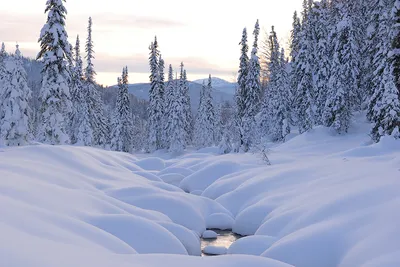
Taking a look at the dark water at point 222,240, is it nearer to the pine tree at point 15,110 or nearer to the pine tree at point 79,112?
the pine tree at point 15,110

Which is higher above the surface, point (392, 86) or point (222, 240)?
point (392, 86)

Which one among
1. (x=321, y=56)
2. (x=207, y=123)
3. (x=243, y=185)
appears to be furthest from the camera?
(x=207, y=123)

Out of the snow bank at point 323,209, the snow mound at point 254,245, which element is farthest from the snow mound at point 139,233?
the snow bank at point 323,209

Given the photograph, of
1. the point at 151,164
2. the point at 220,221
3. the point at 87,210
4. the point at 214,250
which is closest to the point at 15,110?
the point at 151,164

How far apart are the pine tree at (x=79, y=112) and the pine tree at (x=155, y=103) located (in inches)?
441

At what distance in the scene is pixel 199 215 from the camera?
1531cm

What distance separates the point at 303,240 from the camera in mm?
9633

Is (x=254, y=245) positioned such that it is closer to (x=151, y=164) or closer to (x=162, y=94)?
(x=151, y=164)

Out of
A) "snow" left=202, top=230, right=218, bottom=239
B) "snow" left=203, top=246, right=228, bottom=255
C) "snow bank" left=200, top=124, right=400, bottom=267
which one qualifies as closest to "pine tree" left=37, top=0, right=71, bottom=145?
"snow bank" left=200, top=124, right=400, bottom=267

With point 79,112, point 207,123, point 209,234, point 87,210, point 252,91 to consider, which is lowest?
point 209,234

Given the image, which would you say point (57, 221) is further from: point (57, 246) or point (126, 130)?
point (126, 130)

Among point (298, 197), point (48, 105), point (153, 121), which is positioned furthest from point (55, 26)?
point (153, 121)

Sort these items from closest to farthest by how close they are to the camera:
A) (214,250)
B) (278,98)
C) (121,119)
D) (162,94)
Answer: (214,250)
(278,98)
(121,119)
(162,94)

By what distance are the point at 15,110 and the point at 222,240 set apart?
2652 centimetres
